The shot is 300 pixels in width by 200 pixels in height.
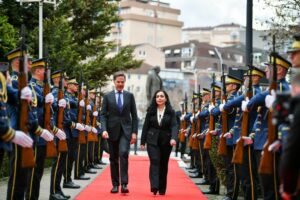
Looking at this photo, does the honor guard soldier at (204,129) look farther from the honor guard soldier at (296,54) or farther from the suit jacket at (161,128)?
the honor guard soldier at (296,54)

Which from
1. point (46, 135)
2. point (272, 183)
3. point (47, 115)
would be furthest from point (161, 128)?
point (272, 183)

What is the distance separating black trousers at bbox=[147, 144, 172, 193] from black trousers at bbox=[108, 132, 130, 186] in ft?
1.65

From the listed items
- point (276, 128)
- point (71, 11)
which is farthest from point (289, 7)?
point (71, 11)

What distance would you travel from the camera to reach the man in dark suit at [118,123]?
14266 mm

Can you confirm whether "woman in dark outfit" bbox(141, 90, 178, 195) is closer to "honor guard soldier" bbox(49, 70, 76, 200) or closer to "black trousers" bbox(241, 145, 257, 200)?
"honor guard soldier" bbox(49, 70, 76, 200)

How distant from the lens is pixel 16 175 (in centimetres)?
920

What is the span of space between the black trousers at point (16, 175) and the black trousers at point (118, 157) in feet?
16.0

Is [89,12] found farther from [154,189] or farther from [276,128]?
[276,128]

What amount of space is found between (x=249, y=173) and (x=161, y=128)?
154 inches

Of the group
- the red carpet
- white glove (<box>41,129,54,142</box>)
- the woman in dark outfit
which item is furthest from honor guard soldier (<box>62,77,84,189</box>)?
white glove (<box>41,129,54,142</box>)

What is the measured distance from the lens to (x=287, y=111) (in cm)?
597

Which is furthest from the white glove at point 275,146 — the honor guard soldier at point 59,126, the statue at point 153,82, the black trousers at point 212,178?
the statue at point 153,82

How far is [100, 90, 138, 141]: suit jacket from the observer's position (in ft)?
46.8

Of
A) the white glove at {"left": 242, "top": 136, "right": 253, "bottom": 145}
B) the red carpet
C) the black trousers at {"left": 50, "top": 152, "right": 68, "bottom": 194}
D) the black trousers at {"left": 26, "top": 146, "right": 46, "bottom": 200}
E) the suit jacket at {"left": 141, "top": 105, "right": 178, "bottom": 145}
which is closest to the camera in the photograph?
the white glove at {"left": 242, "top": 136, "right": 253, "bottom": 145}
